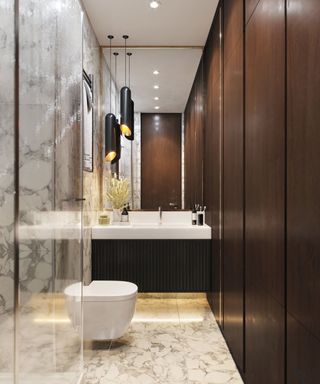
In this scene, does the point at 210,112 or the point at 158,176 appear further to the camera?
the point at 158,176

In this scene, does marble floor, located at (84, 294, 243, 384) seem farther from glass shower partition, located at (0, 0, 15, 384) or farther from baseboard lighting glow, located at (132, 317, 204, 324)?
glass shower partition, located at (0, 0, 15, 384)

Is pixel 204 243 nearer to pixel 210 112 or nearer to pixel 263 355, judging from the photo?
pixel 210 112

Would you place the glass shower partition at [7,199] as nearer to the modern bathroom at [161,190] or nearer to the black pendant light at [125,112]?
the modern bathroom at [161,190]

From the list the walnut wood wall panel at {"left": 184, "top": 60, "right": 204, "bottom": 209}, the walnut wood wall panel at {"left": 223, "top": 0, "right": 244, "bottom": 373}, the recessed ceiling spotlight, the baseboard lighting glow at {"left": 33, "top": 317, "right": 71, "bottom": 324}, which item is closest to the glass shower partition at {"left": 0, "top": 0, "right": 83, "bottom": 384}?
the baseboard lighting glow at {"left": 33, "top": 317, "right": 71, "bottom": 324}

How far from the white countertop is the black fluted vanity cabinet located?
6 cm

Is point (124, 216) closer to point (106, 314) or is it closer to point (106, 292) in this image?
point (106, 292)

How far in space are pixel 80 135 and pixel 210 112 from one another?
1.41m

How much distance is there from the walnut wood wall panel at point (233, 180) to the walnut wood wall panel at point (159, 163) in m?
1.17

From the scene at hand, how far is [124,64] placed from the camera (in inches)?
143

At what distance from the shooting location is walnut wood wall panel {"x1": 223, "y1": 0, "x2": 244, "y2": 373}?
2102 millimetres

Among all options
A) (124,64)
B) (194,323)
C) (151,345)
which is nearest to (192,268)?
(194,323)

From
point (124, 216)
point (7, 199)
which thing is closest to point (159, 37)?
point (124, 216)

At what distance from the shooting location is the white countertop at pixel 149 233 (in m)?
3.23

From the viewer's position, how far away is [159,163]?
12.1ft
